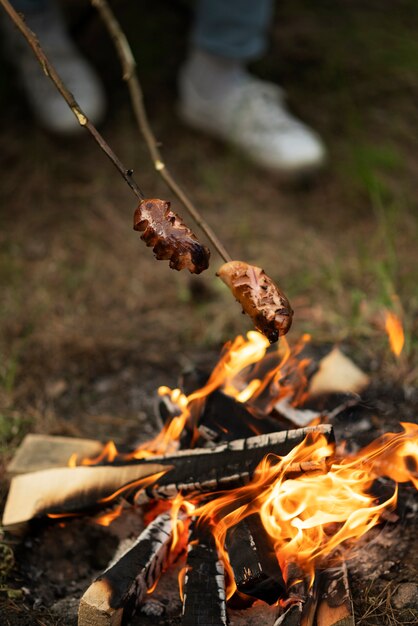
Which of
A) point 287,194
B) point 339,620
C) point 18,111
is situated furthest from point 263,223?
point 339,620

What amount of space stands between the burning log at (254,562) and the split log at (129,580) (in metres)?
0.18

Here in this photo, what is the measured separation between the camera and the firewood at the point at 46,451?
7.14 feet

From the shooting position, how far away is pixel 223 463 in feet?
6.16

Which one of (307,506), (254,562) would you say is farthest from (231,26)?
(254,562)

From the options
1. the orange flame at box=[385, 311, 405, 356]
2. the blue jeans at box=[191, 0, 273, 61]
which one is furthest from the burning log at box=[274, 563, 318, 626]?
the blue jeans at box=[191, 0, 273, 61]

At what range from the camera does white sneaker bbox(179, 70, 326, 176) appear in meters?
3.90

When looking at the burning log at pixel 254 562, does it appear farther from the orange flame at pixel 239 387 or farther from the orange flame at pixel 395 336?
the orange flame at pixel 395 336

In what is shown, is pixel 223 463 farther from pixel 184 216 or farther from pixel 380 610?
pixel 184 216

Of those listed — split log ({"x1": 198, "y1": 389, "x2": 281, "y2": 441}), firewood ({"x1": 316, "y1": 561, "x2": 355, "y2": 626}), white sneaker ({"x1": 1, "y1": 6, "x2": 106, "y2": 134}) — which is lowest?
firewood ({"x1": 316, "y1": 561, "x2": 355, "y2": 626})

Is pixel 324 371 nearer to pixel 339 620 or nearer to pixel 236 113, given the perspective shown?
pixel 339 620

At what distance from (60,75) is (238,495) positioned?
2.83 m

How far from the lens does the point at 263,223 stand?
3756 mm

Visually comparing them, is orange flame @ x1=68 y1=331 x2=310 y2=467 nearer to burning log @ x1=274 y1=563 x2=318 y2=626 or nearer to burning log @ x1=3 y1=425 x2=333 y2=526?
burning log @ x1=3 y1=425 x2=333 y2=526

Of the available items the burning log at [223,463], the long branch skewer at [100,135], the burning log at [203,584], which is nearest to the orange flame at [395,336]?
the burning log at [223,463]
